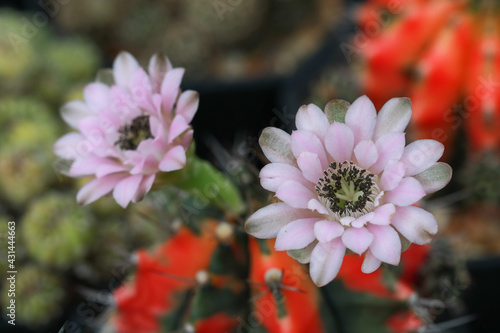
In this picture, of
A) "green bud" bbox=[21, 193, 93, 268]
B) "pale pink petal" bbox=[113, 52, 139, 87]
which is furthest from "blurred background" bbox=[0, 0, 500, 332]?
"pale pink petal" bbox=[113, 52, 139, 87]

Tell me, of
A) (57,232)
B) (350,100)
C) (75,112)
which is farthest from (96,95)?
(350,100)

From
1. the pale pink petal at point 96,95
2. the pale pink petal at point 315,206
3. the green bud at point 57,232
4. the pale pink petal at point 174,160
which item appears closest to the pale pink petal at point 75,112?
the pale pink petal at point 96,95

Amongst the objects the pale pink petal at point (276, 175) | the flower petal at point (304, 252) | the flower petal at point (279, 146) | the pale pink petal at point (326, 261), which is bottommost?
the flower petal at point (304, 252)

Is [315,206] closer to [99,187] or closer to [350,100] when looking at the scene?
[99,187]

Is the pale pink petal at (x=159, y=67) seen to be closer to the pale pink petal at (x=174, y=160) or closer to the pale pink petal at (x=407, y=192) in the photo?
the pale pink petal at (x=174, y=160)

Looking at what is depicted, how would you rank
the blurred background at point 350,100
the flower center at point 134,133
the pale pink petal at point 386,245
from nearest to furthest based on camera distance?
the pale pink petal at point 386,245 → the flower center at point 134,133 → the blurred background at point 350,100

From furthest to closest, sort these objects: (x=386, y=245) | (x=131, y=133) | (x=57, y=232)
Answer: (x=57, y=232)
(x=131, y=133)
(x=386, y=245)

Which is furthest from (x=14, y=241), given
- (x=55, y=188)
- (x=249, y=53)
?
(x=249, y=53)
